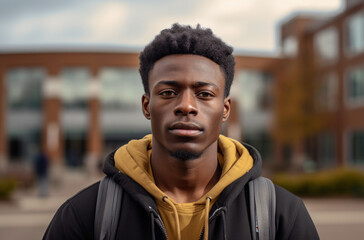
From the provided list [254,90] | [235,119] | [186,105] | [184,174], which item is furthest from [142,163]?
[254,90]

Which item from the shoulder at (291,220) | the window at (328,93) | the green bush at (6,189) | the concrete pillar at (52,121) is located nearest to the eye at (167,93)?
the shoulder at (291,220)

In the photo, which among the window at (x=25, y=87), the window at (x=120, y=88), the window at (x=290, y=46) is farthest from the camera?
the window at (x=290, y=46)

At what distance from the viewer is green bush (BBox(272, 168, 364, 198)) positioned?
696 inches

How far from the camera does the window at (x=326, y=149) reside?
37062mm

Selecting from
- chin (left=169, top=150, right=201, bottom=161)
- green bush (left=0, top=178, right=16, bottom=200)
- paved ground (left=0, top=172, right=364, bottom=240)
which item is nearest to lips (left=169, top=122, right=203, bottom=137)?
chin (left=169, top=150, right=201, bottom=161)

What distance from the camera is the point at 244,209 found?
2.35m

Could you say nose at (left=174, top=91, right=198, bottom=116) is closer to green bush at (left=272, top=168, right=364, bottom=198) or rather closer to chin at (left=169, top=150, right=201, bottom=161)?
chin at (left=169, top=150, right=201, bottom=161)

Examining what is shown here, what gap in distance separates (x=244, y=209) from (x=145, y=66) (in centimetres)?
89

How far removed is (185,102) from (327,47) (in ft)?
122

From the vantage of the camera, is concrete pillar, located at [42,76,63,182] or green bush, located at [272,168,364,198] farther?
concrete pillar, located at [42,76,63,182]

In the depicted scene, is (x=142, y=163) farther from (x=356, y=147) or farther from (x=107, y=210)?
(x=356, y=147)

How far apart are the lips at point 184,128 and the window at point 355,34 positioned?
32720mm

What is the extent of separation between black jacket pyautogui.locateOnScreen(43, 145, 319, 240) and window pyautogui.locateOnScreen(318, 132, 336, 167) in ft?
117

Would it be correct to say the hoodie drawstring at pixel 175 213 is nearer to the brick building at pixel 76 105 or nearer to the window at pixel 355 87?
the window at pixel 355 87
